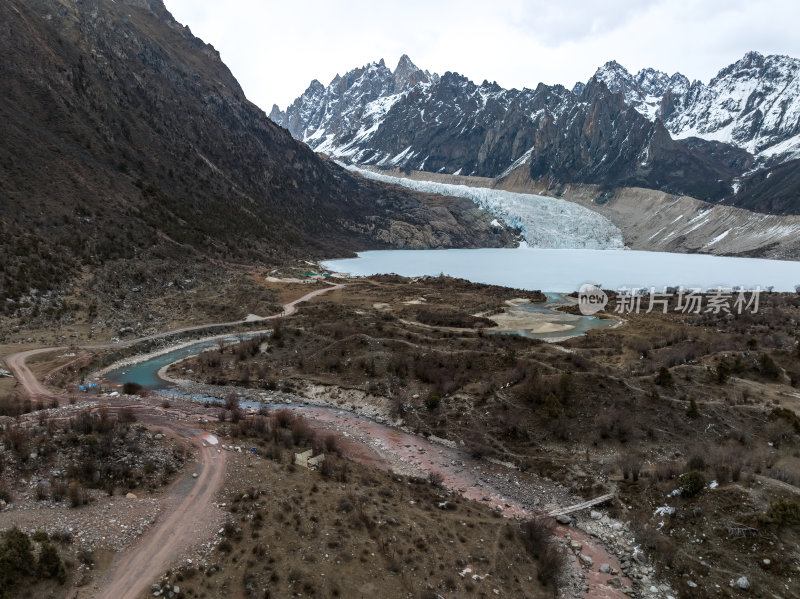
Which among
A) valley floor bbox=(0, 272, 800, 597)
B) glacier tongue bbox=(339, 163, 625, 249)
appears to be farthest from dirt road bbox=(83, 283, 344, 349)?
glacier tongue bbox=(339, 163, 625, 249)

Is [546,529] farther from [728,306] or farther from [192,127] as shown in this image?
[192,127]

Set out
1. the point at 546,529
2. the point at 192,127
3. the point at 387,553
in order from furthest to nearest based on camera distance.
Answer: the point at 192,127
the point at 546,529
the point at 387,553

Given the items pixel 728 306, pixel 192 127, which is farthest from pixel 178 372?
pixel 192 127

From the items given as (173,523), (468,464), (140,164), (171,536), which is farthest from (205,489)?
(140,164)

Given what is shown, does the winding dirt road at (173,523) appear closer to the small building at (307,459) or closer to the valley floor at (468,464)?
the valley floor at (468,464)

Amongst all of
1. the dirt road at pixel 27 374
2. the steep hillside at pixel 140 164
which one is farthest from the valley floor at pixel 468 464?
the steep hillside at pixel 140 164
